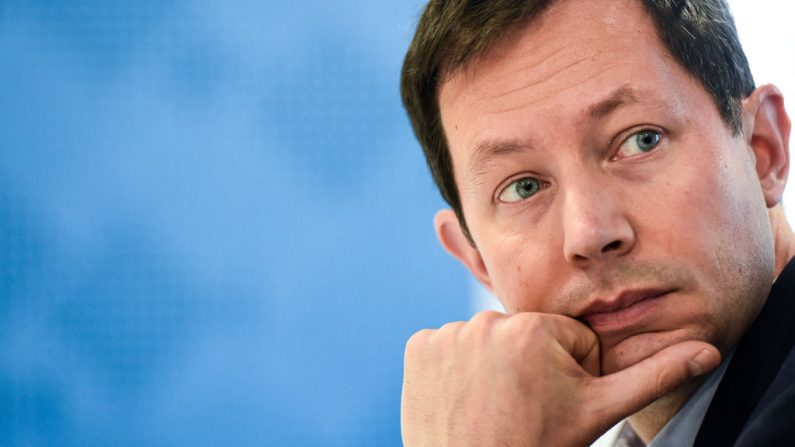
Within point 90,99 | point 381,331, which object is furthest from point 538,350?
point 90,99

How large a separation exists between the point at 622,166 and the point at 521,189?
0.67 ft

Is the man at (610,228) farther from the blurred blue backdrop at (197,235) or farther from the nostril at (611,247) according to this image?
the blurred blue backdrop at (197,235)

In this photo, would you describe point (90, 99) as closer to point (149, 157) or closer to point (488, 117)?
point (149, 157)

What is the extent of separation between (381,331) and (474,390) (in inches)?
72.9

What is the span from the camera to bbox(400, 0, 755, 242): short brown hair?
5.34 feet

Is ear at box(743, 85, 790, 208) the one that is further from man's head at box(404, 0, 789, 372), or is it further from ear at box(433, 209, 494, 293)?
ear at box(433, 209, 494, 293)

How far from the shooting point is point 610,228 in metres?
1.42

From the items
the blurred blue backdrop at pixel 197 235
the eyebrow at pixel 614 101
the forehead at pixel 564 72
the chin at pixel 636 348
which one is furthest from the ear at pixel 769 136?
the blurred blue backdrop at pixel 197 235

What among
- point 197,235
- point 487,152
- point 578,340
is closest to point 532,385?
point 578,340

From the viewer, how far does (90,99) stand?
11.0 feet

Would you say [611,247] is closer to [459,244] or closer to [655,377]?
[655,377]

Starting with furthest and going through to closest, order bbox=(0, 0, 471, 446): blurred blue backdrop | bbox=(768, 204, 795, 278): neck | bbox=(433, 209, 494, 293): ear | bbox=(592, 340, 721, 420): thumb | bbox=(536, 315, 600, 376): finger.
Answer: bbox=(0, 0, 471, 446): blurred blue backdrop < bbox=(433, 209, 494, 293): ear < bbox=(768, 204, 795, 278): neck < bbox=(536, 315, 600, 376): finger < bbox=(592, 340, 721, 420): thumb

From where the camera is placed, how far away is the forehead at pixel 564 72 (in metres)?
1.54

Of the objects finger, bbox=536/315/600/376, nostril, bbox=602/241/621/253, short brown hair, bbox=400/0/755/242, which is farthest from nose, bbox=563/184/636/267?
short brown hair, bbox=400/0/755/242
